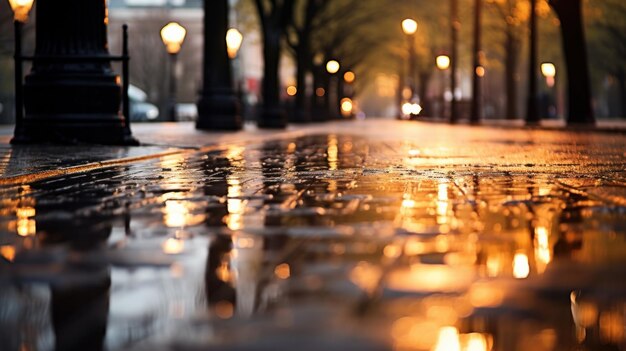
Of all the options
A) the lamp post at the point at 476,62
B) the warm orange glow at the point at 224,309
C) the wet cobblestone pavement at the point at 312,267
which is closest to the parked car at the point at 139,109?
the lamp post at the point at 476,62

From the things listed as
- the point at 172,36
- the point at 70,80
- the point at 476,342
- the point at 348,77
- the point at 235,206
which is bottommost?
the point at 476,342

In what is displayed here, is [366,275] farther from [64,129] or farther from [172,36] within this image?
[172,36]

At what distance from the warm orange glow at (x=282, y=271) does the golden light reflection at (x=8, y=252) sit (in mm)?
1170

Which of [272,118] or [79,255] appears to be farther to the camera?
[272,118]

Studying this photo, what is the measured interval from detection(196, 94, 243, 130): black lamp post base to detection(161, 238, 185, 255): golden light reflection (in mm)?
27961

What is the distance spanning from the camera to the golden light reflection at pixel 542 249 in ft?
16.5

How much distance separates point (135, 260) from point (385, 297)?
141 centimetres

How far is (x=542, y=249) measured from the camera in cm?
560

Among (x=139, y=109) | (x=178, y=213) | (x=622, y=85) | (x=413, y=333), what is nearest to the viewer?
(x=413, y=333)

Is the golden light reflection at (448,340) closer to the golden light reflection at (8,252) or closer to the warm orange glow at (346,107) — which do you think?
the golden light reflection at (8,252)

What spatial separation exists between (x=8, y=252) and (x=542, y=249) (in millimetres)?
2373

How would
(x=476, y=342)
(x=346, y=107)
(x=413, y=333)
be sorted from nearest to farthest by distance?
Result: (x=476, y=342)
(x=413, y=333)
(x=346, y=107)

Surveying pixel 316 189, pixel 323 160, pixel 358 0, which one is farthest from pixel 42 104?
pixel 358 0

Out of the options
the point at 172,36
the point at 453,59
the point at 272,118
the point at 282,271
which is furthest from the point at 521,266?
the point at 453,59
